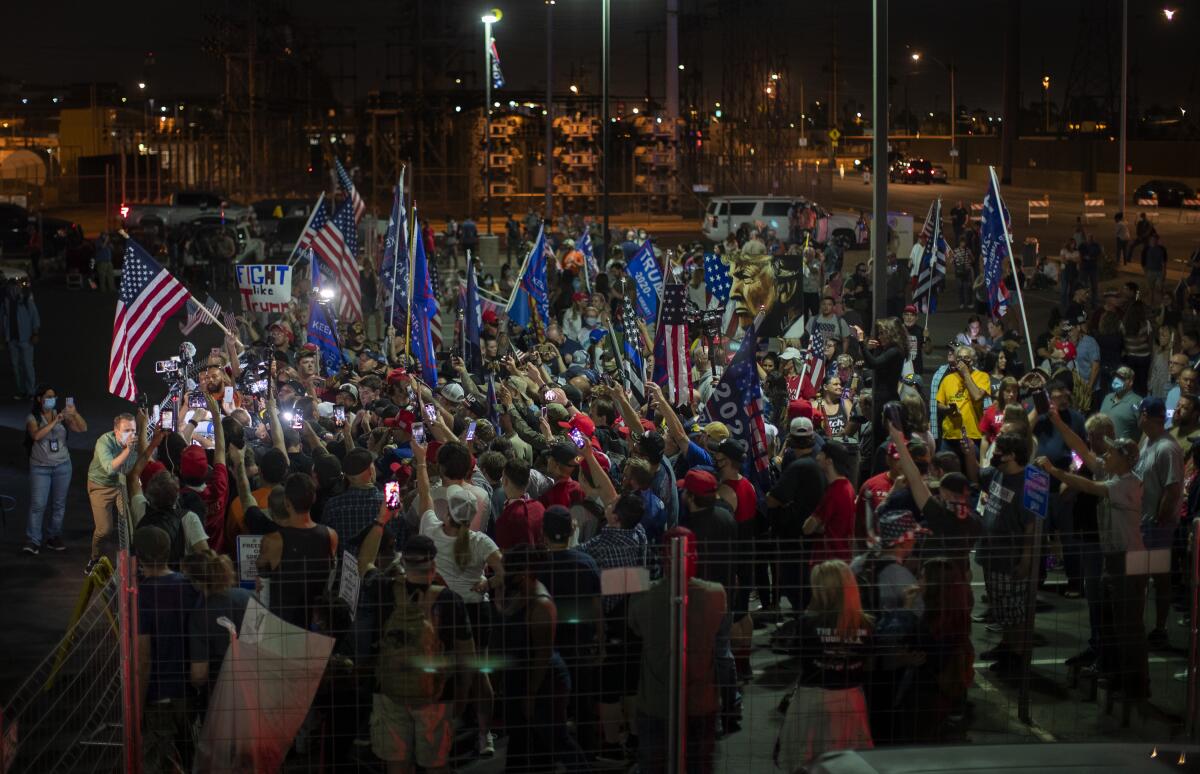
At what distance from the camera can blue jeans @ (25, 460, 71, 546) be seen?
12.5m

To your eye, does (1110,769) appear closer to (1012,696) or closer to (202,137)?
(1012,696)

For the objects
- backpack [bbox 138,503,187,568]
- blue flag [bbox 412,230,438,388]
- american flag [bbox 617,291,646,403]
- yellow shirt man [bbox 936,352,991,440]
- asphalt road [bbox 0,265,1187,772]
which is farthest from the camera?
blue flag [bbox 412,230,438,388]

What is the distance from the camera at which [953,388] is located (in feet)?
42.6

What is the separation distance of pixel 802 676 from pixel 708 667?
495 millimetres

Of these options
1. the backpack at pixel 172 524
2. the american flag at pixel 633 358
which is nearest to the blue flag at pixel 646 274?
the american flag at pixel 633 358

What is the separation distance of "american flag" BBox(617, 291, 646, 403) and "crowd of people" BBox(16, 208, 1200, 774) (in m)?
0.14

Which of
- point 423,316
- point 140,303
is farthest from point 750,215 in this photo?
point 140,303

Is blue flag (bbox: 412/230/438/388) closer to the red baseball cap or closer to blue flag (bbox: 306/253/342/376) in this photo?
blue flag (bbox: 306/253/342/376)

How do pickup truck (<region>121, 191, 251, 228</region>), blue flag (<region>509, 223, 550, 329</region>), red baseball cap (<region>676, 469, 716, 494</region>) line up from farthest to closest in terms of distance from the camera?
pickup truck (<region>121, 191, 251, 228</region>), blue flag (<region>509, 223, 550, 329</region>), red baseball cap (<region>676, 469, 716, 494</region>)

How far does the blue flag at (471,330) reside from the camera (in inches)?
636

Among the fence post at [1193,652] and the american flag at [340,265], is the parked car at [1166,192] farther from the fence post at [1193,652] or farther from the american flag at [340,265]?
the fence post at [1193,652]

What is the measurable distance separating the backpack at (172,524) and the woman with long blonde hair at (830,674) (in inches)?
151

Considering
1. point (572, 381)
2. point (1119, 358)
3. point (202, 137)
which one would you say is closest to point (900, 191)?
point (202, 137)

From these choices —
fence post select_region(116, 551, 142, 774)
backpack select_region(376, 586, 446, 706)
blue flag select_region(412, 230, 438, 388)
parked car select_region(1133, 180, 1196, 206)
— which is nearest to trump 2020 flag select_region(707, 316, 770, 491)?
backpack select_region(376, 586, 446, 706)
